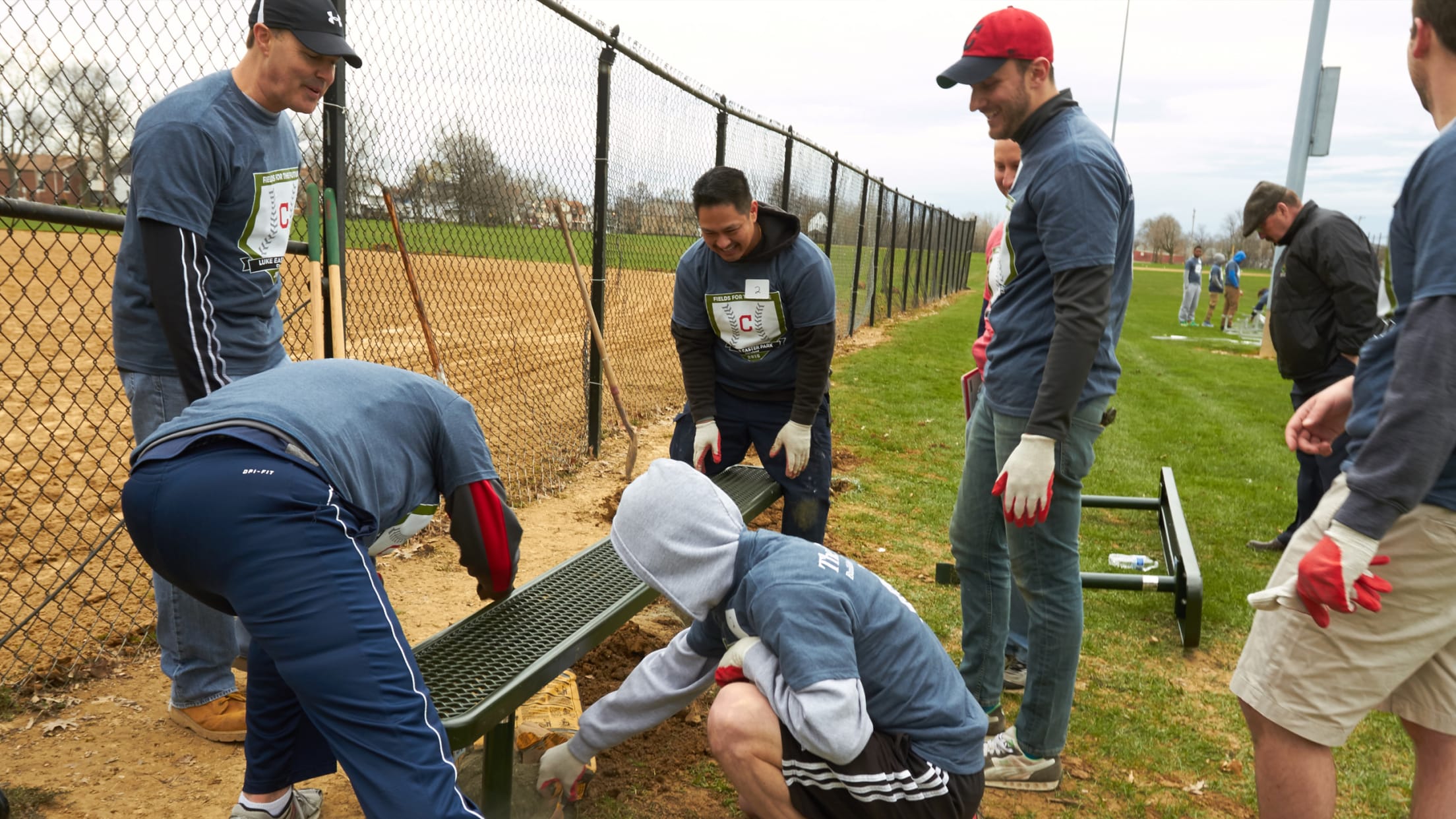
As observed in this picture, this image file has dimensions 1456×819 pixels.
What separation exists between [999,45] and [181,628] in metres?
2.86

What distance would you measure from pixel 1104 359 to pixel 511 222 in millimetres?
4166

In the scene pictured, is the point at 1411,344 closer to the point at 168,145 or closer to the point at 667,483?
the point at 667,483

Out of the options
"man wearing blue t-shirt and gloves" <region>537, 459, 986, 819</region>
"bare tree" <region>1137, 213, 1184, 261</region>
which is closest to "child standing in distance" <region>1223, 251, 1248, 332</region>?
"man wearing blue t-shirt and gloves" <region>537, 459, 986, 819</region>

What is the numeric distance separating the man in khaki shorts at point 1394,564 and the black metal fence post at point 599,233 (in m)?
4.62

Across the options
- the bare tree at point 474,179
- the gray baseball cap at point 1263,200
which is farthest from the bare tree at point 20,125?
the gray baseball cap at point 1263,200

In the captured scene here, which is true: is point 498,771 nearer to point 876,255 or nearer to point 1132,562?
point 1132,562

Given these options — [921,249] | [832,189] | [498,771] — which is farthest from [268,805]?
[921,249]

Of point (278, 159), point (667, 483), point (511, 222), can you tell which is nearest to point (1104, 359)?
point (667, 483)

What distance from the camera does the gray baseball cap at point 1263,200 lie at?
505cm

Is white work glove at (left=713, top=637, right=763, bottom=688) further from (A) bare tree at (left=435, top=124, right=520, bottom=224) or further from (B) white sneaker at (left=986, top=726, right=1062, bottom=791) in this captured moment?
(A) bare tree at (left=435, top=124, right=520, bottom=224)

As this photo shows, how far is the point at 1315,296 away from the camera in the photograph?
4.98 metres

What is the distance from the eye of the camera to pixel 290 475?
1749 millimetres

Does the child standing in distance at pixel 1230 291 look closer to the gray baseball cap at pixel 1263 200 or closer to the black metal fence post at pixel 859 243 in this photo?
the black metal fence post at pixel 859 243

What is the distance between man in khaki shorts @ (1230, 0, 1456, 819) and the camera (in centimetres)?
166
